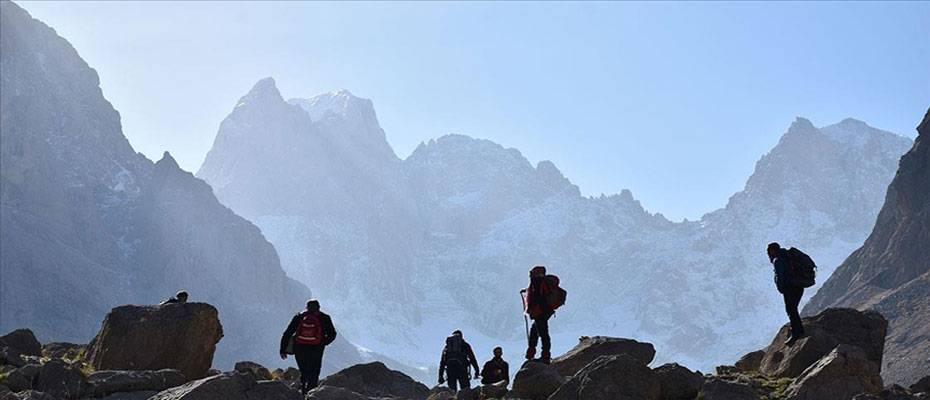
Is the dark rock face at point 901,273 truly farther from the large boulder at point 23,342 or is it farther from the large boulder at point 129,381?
the large boulder at point 129,381

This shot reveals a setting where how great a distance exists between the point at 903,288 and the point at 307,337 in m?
110

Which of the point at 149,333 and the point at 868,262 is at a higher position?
the point at 868,262

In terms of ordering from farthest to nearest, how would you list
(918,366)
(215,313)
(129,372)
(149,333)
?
(918,366) → (215,313) → (149,333) → (129,372)

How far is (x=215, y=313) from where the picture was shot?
871 inches

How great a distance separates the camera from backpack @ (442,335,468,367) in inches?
1001

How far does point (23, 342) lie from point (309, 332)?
1012 cm

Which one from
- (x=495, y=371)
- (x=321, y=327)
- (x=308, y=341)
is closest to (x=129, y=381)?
(x=308, y=341)

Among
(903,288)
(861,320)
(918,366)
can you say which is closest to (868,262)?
(903,288)

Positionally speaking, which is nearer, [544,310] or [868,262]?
[544,310]

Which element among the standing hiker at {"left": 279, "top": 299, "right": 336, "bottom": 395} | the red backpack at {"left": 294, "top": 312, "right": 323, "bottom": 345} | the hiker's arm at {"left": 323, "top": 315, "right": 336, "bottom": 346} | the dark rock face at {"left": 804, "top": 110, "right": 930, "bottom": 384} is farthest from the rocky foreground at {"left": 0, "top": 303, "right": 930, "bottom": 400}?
the dark rock face at {"left": 804, "top": 110, "right": 930, "bottom": 384}

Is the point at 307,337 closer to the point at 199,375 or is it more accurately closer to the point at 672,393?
the point at 199,375

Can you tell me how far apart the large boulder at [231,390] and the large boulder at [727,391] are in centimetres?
633

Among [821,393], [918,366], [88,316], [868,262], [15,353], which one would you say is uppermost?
[88,316]

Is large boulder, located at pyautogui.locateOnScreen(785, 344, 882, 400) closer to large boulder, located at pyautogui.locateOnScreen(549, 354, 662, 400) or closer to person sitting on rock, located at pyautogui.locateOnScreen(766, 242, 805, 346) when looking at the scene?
large boulder, located at pyautogui.locateOnScreen(549, 354, 662, 400)
